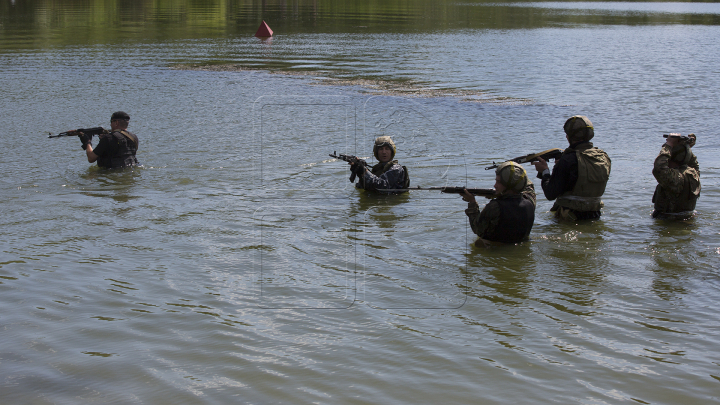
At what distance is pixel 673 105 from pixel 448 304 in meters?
14.2

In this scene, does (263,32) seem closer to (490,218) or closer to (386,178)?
(386,178)

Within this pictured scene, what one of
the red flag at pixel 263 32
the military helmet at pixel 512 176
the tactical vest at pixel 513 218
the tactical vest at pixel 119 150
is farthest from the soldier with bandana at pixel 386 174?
the red flag at pixel 263 32

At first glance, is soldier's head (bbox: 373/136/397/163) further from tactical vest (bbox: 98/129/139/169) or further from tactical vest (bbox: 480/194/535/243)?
tactical vest (bbox: 98/129/139/169)

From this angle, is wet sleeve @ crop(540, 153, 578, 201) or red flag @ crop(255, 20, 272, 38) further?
red flag @ crop(255, 20, 272, 38)

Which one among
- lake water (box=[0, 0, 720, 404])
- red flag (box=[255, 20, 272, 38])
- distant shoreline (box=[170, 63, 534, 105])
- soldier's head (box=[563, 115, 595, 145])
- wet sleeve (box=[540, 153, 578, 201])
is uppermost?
red flag (box=[255, 20, 272, 38])

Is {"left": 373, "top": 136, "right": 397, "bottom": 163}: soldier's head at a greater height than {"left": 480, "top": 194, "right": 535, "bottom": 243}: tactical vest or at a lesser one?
greater

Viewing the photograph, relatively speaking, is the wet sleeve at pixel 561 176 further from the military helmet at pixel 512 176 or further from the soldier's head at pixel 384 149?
the soldier's head at pixel 384 149

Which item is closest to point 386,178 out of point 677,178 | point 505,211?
point 505,211

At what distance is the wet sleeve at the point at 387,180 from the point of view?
30.2 ft

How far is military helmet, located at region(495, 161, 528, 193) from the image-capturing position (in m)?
6.86

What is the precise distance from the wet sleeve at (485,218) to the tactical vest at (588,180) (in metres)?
1.47

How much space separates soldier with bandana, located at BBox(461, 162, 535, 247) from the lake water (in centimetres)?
26

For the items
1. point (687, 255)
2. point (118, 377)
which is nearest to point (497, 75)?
point (687, 255)

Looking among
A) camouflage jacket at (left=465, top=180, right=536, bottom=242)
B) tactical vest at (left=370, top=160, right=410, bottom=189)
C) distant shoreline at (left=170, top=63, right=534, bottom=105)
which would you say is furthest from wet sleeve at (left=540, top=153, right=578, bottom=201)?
distant shoreline at (left=170, top=63, right=534, bottom=105)
